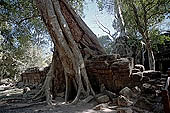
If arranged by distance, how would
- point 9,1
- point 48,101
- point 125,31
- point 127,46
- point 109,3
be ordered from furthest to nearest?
point 109,3, point 125,31, point 127,46, point 9,1, point 48,101

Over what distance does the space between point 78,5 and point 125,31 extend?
4.27 metres

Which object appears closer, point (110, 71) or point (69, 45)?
point (110, 71)

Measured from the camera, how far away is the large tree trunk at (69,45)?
220 inches

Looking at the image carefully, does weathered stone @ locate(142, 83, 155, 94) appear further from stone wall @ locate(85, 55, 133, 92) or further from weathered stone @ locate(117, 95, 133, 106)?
weathered stone @ locate(117, 95, 133, 106)

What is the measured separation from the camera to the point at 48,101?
211 inches

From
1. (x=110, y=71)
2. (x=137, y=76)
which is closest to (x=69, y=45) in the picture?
(x=110, y=71)

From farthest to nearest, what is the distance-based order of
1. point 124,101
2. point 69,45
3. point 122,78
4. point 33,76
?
point 33,76
point 69,45
point 122,78
point 124,101

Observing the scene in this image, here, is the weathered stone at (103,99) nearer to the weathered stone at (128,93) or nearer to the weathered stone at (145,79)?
the weathered stone at (128,93)

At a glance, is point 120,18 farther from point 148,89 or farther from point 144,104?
point 144,104

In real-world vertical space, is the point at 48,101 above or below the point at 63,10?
below

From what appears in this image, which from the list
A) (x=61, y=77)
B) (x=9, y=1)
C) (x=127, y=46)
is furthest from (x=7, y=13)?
(x=127, y=46)

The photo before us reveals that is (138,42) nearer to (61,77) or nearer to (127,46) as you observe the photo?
(127,46)

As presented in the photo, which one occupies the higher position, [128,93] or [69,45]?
[69,45]

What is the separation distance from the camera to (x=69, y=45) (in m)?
5.94
